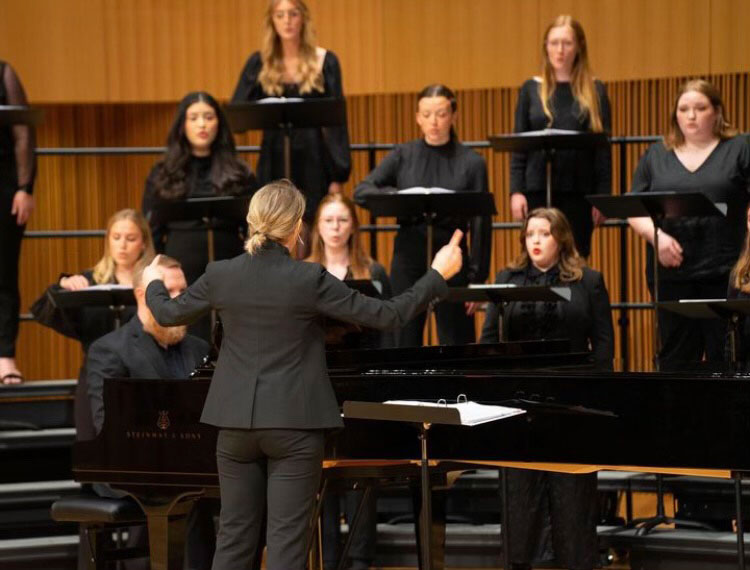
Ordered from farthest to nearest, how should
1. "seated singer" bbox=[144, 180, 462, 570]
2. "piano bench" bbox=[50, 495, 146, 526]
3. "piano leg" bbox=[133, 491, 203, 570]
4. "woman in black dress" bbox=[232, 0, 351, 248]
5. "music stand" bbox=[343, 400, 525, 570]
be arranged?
"woman in black dress" bbox=[232, 0, 351, 248], "piano bench" bbox=[50, 495, 146, 526], "piano leg" bbox=[133, 491, 203, 570], "seated singer" bbox=[144, 180, 462, 570], "music stand" bbox=[343, 400, 525, 570]

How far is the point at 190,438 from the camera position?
3764 mm

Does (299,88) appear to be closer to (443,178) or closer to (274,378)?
(443,178)

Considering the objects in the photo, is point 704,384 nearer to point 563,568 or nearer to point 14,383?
point 563,568

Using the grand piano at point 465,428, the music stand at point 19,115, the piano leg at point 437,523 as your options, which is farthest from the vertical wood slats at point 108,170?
the grand piano at point 465,428

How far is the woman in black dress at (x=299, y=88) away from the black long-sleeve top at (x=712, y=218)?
1495mm

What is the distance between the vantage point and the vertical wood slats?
834cm

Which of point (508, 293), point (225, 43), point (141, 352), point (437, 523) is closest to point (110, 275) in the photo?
point (141, 352)

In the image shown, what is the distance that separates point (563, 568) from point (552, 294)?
1.03 metres

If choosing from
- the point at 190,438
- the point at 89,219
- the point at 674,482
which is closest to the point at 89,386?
the point at 190,438

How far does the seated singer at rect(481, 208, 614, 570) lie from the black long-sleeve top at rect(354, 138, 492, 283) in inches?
22.7

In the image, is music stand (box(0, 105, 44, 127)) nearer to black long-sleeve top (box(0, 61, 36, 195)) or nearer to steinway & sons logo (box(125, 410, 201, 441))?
black long-sleeve top (box(0, 61, 36, 195))

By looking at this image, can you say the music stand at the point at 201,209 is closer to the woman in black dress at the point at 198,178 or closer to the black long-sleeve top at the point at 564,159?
the woman in black dress at the point at 198,178

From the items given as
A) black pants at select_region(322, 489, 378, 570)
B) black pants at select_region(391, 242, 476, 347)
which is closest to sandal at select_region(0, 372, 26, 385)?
black pants at select_region(322, 489, 378, 570)

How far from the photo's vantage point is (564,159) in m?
5.56
